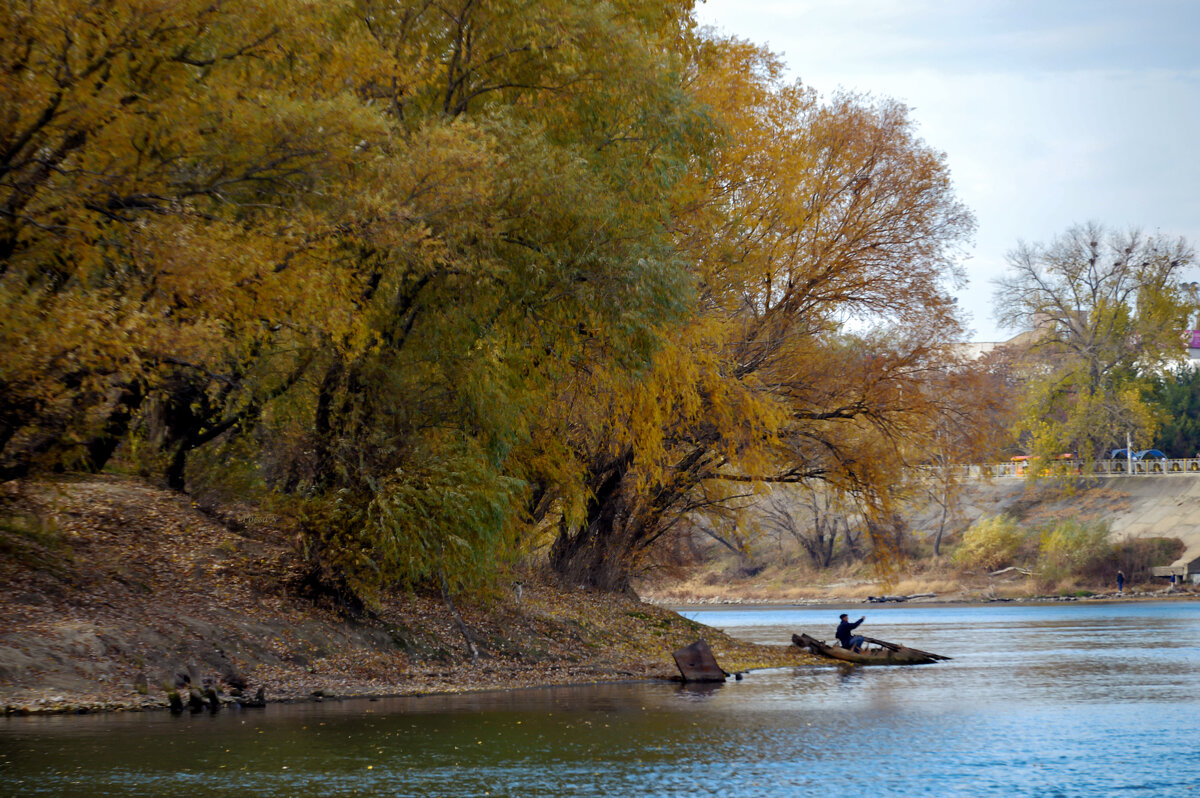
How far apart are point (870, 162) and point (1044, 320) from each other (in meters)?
51.8

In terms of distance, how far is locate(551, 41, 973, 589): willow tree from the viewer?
29.2 metres

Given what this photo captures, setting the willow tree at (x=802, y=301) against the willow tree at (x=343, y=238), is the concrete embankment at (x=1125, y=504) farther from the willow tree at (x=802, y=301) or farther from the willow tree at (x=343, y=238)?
the willow tree at (x=343, y=238)

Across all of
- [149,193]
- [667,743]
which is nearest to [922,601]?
[667,743]

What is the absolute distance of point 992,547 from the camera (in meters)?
73.9

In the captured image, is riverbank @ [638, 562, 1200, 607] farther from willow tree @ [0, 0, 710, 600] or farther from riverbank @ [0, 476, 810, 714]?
willow tree @ [0, 0, 710, 600]

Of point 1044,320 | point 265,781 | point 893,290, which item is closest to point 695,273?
point 893,290

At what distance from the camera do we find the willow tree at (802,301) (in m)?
29.2

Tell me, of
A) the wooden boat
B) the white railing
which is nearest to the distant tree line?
the wooden boat

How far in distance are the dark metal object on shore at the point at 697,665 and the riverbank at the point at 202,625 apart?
52.1 inches

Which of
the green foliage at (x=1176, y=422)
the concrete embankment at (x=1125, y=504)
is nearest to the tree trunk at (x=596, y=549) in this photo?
the concrete embankment at (x=1125, y=504)

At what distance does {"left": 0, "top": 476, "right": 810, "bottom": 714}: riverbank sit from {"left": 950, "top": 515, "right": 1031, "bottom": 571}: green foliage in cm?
4800

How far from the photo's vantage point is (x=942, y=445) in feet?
105

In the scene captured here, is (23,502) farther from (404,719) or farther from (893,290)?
(893,290)

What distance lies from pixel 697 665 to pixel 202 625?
1068 centimetres
